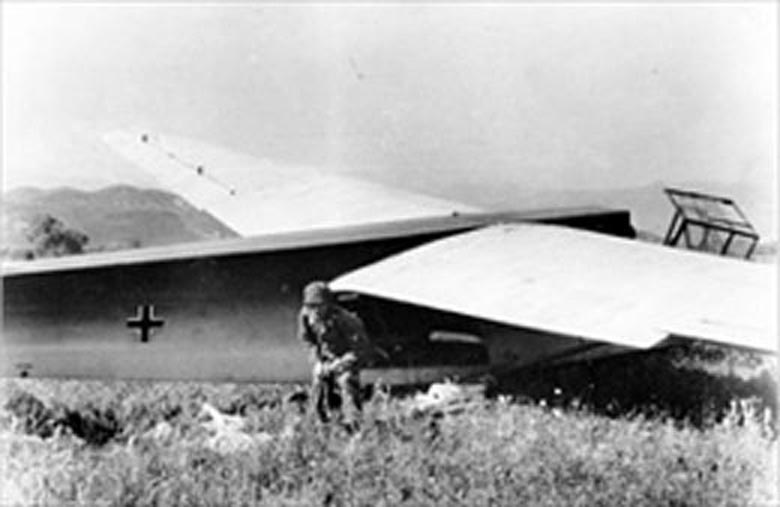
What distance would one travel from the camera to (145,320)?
22.3 ft

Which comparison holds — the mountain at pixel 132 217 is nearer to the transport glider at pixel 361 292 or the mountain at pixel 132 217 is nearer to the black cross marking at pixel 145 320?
the transport glider at pixel 361 292

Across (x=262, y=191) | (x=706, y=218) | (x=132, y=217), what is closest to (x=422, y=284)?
(x=706, y=218)

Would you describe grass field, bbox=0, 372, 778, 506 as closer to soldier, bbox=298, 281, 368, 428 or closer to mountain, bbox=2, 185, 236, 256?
soldier, bbox=298, 281, 368, 428

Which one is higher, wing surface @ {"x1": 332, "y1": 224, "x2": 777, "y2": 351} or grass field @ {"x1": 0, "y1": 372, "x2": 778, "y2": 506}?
wing surface @ {"x1": 332, "y1": 224, "x2": 777, "y2": 351}

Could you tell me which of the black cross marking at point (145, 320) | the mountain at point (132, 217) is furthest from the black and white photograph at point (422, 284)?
the mountain at point (132, 217)

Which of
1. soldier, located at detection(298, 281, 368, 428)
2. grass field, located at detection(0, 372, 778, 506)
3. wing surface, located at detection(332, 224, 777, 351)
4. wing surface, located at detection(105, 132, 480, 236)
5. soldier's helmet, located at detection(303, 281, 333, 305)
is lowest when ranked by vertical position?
grass field, located at detection(0, 372, 778, 506)

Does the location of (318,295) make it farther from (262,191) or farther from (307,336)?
(262,191)

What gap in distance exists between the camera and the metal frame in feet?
23.3

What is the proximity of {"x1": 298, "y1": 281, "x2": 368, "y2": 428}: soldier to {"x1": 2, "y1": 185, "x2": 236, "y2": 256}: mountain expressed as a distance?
9.41 ft

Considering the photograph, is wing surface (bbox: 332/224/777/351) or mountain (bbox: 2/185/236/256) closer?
wing surface (bbox: 332/224/777/351)

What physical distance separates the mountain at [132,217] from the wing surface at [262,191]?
21 cm

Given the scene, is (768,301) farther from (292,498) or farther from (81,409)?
(81,409)

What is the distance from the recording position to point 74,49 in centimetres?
643

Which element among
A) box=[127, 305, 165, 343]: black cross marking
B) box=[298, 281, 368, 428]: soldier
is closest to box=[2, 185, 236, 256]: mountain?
box=[127, 305, 165, 343]: black cross marking
